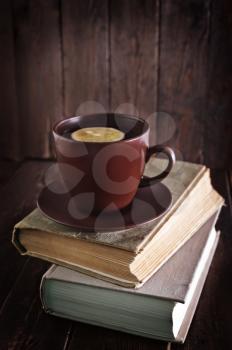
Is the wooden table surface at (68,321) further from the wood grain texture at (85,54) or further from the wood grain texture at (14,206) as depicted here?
the wood grain texture at (85,54)

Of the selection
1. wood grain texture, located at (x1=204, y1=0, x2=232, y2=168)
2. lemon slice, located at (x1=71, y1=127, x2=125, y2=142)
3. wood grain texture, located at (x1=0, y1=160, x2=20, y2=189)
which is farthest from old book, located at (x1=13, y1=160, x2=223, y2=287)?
wood grain texture, located at (x1=204, y1=0, x2=232, y2=168)

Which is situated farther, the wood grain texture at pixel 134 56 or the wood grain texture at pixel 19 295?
the wood grain texture at pixel 134 56

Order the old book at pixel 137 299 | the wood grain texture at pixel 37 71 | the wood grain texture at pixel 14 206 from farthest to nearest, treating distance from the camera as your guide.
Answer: the wood grain texture at pixel 37 71 < the wood grain texture at pixel 14 206 < the old book at pixel 137 299

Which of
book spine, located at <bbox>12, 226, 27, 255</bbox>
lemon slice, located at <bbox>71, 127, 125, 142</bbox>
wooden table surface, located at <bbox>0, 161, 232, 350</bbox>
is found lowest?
wooden table surface, located at <bbox>0, 161, 232, 350</bbox>

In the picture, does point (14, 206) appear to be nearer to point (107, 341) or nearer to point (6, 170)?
point (6, 170)

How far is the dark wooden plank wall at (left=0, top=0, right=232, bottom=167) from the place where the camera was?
118 cm

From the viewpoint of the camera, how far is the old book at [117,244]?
61 cm

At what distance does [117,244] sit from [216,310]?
164mm

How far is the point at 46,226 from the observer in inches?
26.0

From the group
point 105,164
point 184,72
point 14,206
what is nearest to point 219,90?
point 184,72

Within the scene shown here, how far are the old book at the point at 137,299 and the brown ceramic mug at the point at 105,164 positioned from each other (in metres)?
0.10

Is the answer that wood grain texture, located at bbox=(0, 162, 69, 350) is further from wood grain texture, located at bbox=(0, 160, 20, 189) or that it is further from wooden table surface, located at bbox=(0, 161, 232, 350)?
wood grain texture, located at bbox=(0, 160, 20, 189)

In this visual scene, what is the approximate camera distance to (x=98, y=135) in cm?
66

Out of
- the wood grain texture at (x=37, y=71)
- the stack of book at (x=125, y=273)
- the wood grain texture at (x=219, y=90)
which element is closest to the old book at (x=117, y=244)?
the stack of book at (x=125, y=273)
